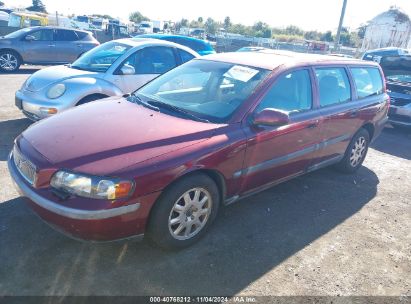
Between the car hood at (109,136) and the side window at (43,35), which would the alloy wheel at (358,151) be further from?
the side window at (43,35)

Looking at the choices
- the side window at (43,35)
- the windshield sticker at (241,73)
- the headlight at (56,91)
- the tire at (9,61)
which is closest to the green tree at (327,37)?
the side window at (43,35)

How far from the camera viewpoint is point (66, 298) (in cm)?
251

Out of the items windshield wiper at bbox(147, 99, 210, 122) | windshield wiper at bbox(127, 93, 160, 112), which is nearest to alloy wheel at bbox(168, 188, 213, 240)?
windshield wiper at bbox(147, 99, 210, 122)

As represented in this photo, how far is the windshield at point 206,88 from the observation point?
3.45 meters

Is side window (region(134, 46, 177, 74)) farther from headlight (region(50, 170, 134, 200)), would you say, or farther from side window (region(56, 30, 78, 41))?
side window (region(56, 30, 78, 41))

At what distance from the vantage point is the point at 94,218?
8.23 feet

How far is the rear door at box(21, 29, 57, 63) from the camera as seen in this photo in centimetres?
1195

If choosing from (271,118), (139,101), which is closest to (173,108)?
(139,101)

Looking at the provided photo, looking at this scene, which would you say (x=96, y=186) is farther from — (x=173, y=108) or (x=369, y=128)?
(x=369, y=128)

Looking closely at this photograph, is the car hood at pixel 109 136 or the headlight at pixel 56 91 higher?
the car hood at pixel 109 136

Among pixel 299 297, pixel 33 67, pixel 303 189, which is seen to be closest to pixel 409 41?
pixel 33 67

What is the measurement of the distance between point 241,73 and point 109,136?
1.60 metres

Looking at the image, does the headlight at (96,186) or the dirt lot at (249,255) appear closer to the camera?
the headlight at (96,186)

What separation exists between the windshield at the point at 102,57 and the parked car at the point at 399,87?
20.0ft
